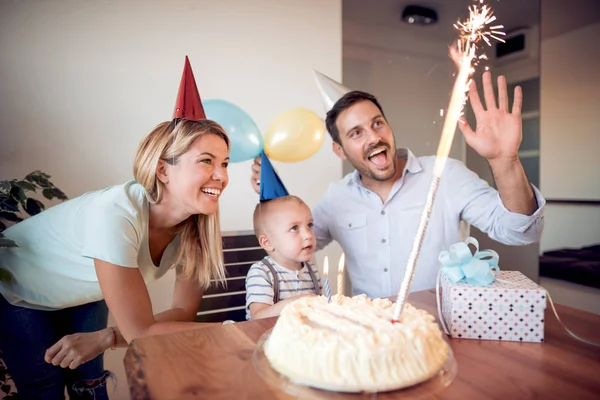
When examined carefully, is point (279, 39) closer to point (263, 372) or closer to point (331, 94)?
point (331, 94)

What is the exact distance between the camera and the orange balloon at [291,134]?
1829 millimetres

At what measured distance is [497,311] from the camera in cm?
85

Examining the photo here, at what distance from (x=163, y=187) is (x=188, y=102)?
303mm

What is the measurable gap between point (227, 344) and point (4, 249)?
1050 millimetres

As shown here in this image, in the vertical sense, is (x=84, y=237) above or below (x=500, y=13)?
below

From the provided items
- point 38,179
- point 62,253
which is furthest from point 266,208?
point 38,179

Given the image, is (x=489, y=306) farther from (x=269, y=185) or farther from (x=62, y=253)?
(x=62, y=253)

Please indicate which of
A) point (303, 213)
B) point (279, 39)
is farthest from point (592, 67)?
point (303, 213)

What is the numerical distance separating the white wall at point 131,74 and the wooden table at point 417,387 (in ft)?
4.62

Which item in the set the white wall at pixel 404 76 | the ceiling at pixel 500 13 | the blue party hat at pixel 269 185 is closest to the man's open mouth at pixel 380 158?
the blue party hat at pixel 269 185

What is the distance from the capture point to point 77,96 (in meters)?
1.91

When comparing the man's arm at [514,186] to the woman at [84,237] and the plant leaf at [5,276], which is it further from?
the plant leaf at [5,276]

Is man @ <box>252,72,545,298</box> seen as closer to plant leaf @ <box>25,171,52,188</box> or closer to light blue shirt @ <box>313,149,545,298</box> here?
light blue shirt @ <box>313,149,545,298</box>

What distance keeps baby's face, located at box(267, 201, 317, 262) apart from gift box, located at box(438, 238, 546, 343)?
0.71m
